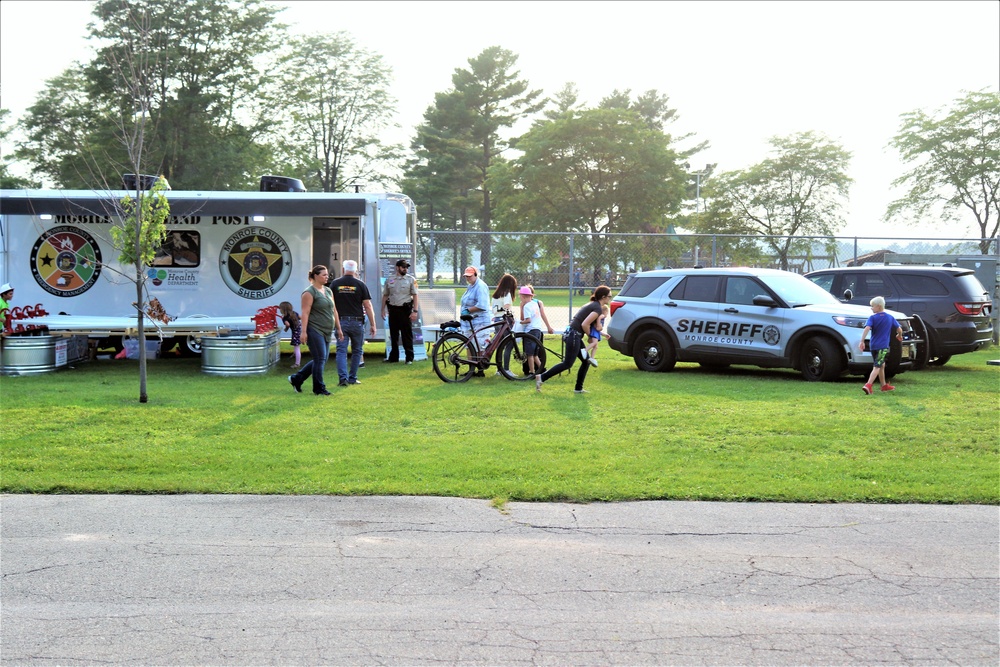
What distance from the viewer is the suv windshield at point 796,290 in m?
14.0

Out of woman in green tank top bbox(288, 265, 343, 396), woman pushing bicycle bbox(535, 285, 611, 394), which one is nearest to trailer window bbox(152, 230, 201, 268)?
woman in green tank top bbox(288, 265, 343, 396)

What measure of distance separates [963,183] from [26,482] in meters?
45.0

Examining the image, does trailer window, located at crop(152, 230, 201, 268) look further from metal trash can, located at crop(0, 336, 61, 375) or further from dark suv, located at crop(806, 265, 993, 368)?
dark suv, located at crop(806, 265, 993, 368)

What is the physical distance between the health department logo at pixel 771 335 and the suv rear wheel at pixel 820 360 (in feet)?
1.32

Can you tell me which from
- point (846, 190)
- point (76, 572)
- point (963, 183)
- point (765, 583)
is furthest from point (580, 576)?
point (846, 190)

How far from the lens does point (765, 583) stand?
17.0 ft

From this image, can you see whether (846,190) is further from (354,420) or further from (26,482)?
(26,482)

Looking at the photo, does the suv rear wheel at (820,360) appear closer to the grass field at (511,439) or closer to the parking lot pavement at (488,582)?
the grass field at (511,439)

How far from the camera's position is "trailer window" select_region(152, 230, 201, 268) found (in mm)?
16344

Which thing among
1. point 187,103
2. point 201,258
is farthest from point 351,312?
point 187,103

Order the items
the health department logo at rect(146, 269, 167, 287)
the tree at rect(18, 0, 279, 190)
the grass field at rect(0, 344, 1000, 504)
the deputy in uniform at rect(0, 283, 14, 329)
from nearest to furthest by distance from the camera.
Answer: the grass field at rect(0, 344, 1000, 504), the deputy in uniform at rect(0, 283, 14, 329), the health department logo at rect(146, 269, 167, 287), the tree at rect(18, 0, 279, 190)

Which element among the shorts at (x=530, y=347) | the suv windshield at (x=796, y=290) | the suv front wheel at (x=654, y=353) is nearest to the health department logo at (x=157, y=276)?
the shorts at (x=530, y=347)

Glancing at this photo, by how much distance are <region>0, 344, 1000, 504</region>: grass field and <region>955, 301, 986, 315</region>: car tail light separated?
81.4 inches

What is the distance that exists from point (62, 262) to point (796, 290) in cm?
1231
